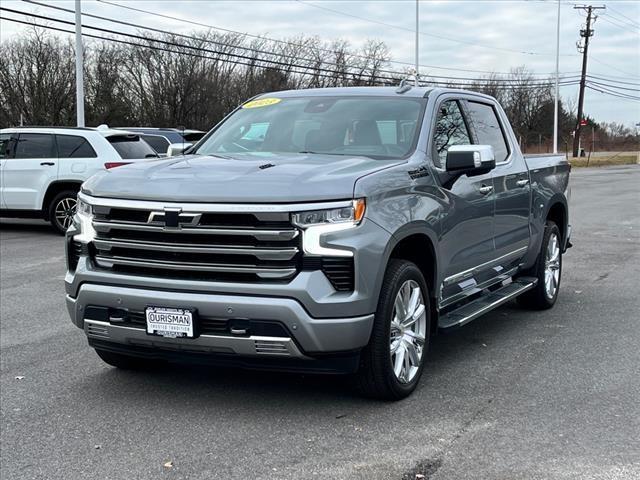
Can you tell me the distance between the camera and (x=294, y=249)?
405 cm

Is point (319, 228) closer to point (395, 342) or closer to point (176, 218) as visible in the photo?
point (176, 218)

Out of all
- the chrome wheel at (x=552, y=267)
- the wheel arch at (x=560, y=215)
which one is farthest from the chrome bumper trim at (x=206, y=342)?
the wheel arch at (x=560, y=215)

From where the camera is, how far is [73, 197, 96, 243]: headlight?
456 centimetres

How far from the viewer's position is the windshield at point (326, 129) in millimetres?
5312

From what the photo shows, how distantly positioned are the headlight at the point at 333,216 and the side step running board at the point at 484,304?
134 centimetres

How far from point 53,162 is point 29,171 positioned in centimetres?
50

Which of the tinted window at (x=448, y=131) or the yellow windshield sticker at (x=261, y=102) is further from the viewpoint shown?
the yellow windshield sticker at (x=261, y=102)

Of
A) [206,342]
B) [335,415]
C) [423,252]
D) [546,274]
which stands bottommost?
[335,415]

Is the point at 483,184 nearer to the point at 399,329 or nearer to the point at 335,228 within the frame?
the point at 399,329

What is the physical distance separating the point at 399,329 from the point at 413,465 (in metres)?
1.06

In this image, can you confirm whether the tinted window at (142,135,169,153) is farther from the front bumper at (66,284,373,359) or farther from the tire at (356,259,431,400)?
the front bumper at (66,284,373,359)

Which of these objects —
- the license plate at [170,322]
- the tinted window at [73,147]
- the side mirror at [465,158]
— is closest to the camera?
the license plate at [170,322]

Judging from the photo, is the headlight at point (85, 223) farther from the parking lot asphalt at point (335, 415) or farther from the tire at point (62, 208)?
the tire at point (62, 208)

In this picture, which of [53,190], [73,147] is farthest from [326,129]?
[53,190]
